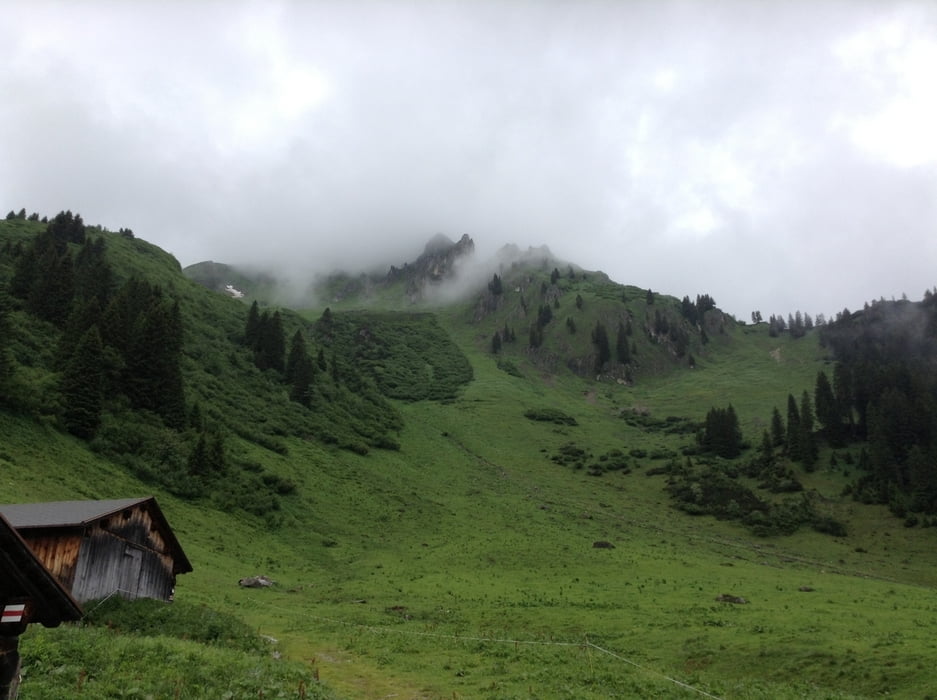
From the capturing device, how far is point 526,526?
7000cm

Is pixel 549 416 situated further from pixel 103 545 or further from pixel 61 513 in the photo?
pixel 61 513

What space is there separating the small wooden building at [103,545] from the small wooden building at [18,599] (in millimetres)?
16200

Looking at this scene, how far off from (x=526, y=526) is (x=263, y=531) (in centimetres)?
3080

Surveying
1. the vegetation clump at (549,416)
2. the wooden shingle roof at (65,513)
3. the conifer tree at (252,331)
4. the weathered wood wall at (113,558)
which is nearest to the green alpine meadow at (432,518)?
the conifer tree at (252,331)

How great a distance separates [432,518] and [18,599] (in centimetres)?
6566

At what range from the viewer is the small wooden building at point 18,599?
778 centimetres

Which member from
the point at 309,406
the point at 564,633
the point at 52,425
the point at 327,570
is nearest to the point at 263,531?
the point at 327,570

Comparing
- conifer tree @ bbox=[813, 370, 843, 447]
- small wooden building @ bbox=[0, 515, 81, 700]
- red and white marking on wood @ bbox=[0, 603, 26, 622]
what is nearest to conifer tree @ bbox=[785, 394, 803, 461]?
conifer tree @ bbox=[813, 370, 843, 447]

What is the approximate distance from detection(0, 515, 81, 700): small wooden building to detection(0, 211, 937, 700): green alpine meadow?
593 centimetres

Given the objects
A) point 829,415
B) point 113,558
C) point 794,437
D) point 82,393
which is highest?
point 829,415

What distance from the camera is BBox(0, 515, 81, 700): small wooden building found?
778 centimetres

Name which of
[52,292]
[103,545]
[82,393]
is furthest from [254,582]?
[52,292]

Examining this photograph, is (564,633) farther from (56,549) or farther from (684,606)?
(56,549)

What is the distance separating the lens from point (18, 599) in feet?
26.4
